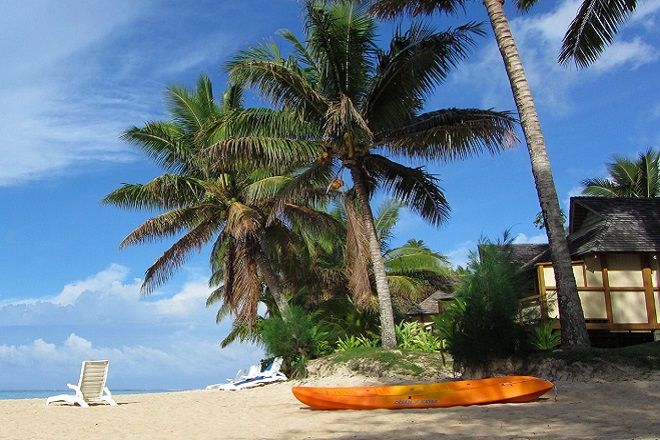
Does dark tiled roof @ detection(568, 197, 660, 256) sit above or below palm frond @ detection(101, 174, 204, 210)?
below

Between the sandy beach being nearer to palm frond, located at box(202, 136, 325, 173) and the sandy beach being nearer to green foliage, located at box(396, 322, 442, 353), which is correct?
green foliage, located at box(396, 322, 442, 353)

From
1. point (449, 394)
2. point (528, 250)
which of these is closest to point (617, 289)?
point (528, 250)

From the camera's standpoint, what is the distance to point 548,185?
1417 centimetres

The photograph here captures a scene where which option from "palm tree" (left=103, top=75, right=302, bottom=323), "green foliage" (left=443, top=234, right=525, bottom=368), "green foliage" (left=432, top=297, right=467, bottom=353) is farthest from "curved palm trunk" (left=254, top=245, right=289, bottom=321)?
"green foliage" (left=443, top=234, right=525, bottom=368)

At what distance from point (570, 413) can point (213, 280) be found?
24.5m

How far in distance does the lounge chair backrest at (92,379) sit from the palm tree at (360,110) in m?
6.46

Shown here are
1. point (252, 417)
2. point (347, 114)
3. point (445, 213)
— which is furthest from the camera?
point (445, 213)

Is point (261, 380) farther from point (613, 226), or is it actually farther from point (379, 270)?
point (613, 226)

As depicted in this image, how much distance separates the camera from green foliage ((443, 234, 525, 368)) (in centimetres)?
1332

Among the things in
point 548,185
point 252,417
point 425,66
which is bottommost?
point 252,417

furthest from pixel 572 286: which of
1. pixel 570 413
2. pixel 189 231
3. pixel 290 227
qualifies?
pixel 189 231

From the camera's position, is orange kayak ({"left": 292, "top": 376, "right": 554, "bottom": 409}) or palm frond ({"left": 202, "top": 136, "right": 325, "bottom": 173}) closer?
orange kayak ({"left": 292, "top": 376, "right": 554, "bottom": 409})

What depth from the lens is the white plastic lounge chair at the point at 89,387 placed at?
15297 mm

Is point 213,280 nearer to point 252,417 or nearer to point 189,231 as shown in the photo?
point 189,231
